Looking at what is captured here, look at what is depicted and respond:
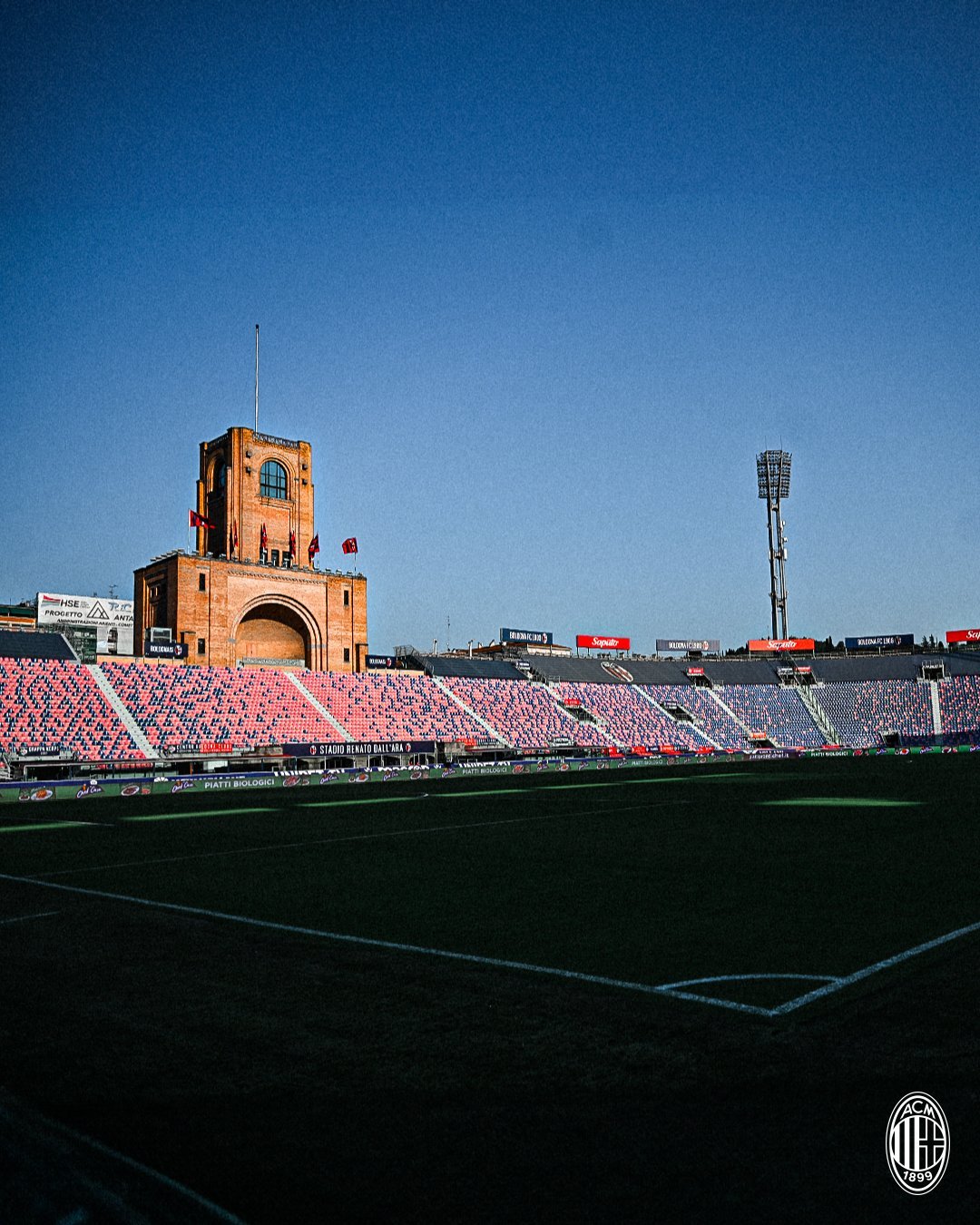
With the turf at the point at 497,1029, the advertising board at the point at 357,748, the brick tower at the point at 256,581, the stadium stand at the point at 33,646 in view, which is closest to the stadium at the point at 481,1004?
the turf at the point at 497,1029

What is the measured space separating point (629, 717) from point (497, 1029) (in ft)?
253

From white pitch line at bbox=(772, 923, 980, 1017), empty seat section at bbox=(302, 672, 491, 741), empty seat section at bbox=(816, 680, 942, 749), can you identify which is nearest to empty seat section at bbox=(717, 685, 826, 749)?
empty seat section at bbox=(816, 680, 942, 749)

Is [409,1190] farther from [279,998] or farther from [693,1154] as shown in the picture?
[279,998]

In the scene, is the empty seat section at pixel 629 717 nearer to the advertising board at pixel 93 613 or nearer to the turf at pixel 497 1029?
the advertising board at pixel 93 613

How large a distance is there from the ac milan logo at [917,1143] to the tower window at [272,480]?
2901 inches

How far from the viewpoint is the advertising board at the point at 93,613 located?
315ft

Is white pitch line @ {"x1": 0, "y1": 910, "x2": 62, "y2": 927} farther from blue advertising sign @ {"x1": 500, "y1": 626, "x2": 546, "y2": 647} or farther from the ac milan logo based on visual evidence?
blue advertising sign @ {"x1": 500, "y1": 626, "x2": 546, "y2": 647}

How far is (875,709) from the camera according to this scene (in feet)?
300

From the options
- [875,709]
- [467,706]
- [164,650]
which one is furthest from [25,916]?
[875,709]

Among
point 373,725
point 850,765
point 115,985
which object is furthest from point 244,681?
point 115,985

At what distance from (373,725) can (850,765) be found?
3317cm

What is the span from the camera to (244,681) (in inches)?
2630

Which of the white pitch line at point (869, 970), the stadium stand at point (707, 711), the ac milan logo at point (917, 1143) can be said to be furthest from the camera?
the stadium stand at point (707, 711)

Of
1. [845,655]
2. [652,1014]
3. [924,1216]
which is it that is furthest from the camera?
[845,655]
